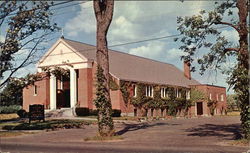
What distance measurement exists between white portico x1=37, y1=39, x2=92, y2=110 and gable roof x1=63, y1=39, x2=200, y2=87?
0.70 m

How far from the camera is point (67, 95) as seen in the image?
45.8m

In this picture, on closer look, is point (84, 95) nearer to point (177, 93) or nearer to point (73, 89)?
point (73, 89)

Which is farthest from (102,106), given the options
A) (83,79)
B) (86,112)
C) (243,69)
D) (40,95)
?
(40,95)

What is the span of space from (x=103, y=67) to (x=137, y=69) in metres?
29.0

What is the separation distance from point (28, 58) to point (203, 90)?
4231 centimetres

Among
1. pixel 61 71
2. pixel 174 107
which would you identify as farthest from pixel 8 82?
pixel 174 107

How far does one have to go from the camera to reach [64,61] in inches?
1622

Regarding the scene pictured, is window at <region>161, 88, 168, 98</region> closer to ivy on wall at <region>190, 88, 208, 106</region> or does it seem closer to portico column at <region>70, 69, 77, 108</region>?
ivy on wall at <region>190, 88, 208, 106</region>

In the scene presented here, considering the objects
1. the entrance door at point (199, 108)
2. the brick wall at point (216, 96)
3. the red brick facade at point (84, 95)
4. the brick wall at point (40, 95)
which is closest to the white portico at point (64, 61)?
the red brick facade at point (84, 95)

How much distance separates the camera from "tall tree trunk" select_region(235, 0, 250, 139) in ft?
49.3

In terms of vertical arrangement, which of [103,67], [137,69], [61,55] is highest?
[61,55]

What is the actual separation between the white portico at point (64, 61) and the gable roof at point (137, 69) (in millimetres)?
700

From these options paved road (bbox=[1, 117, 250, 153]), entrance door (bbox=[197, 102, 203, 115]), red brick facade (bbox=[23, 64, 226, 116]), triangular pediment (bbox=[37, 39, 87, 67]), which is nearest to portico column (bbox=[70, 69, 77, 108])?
red brick facade (bbox=[23, 64, 226, 116])

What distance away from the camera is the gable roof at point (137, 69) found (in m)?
43.4
